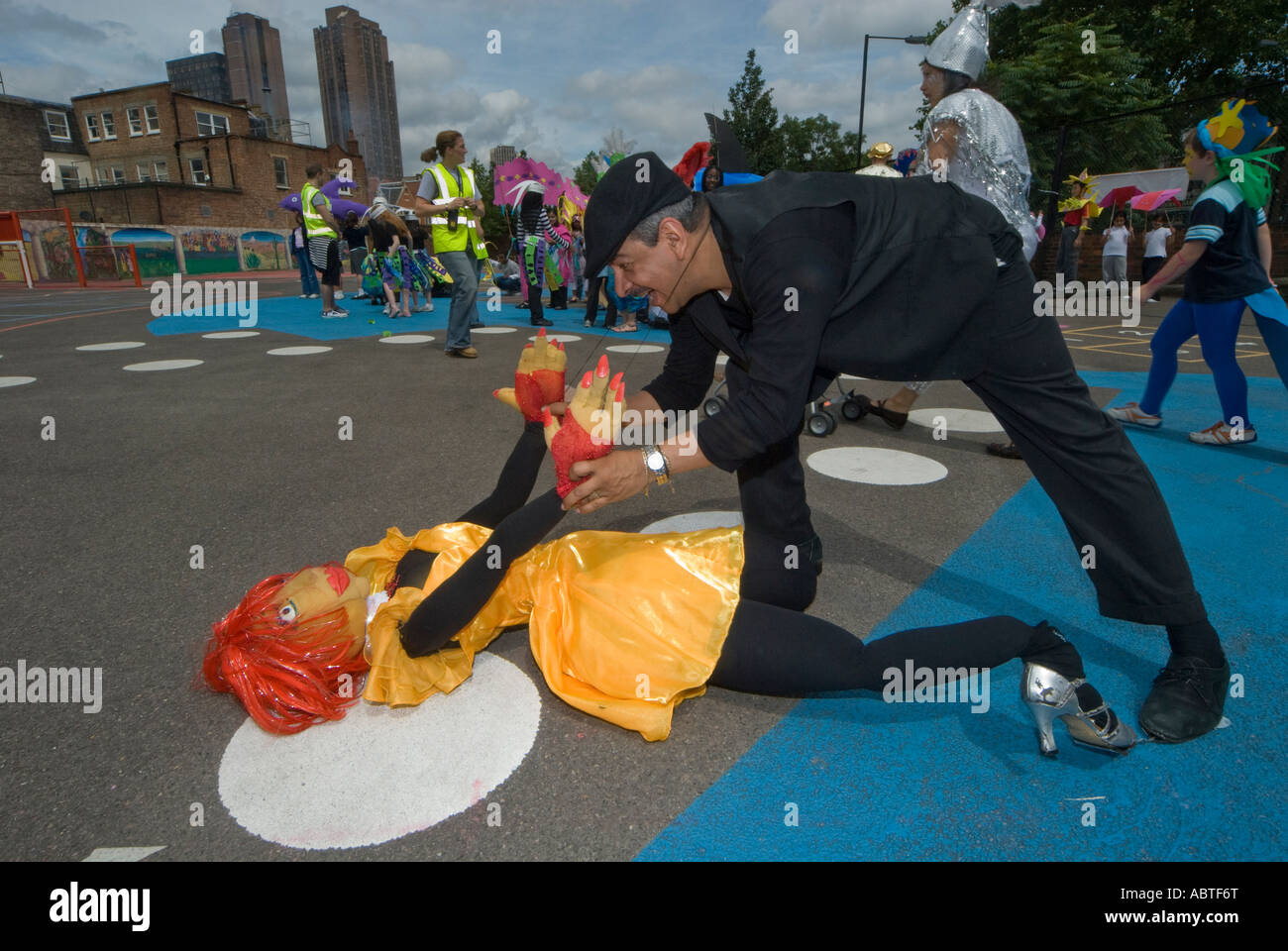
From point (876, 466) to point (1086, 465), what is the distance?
2232 millimetres

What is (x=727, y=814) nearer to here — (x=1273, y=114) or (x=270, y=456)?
(x=270, y=456)

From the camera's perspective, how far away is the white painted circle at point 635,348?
7924 mm

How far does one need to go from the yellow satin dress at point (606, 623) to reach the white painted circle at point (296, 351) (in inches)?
248

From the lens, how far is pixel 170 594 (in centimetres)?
251

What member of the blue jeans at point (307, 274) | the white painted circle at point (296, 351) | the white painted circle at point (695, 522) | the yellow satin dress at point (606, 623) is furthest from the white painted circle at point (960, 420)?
the blue jeans at point (307, 274)

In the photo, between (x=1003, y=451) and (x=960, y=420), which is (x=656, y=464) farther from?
(x=960, y=420)

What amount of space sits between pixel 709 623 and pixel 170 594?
2.04 m

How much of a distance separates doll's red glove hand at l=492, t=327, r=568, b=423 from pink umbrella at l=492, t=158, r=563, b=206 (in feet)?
26.9

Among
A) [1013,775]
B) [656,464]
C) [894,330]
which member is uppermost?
[894,330]

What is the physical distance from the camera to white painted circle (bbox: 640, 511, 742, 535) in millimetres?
3023

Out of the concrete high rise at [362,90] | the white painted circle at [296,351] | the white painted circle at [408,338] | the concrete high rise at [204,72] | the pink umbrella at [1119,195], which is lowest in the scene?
the white painted circle at [296,351]

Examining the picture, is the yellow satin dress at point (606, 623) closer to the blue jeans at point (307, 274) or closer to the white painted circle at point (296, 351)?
the white painted circle at point (296, 351)

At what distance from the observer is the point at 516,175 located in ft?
32.6

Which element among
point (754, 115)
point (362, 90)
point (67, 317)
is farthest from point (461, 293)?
point (362, 90)
